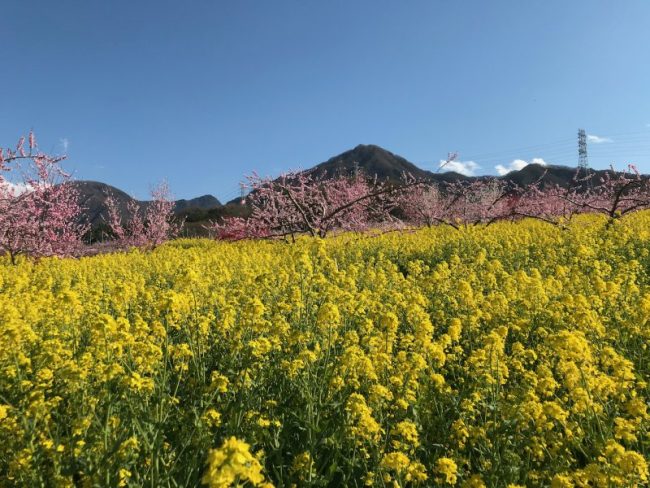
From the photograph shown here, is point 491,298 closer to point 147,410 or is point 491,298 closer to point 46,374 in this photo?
point 147,410

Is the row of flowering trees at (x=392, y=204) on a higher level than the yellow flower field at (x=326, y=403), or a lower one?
higher

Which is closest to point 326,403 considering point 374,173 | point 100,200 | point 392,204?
point 392,204

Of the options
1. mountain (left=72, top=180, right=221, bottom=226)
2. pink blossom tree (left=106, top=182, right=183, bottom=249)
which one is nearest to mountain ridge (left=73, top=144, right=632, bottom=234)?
mountain (left=72, top=180, right=221, bottom=226)

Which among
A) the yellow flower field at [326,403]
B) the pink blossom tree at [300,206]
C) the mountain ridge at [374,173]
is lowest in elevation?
the yellow flower field at [326,403]

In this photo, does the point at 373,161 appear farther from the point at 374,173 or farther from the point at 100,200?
the point at 100,200

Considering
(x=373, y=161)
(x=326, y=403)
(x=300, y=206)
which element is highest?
(x=373, y=161)

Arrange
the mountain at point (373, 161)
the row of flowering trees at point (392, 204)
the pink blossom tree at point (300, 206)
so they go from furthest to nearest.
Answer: the mountain at point (373, 161)
the row of flowering trees at point (392, 204)
the pink blossom tree at point (300, 206)

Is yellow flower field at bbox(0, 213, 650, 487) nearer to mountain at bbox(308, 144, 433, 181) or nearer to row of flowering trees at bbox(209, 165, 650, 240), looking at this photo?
row of flowering trees at bbox(209, 165, 650, 240)

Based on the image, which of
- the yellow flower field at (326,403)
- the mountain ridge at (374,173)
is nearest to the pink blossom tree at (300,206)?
the yellow flower field at (326,403)

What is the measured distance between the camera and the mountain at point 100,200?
20609 millimetres

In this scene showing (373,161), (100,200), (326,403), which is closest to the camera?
(326,403)

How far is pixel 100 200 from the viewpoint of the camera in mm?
50312

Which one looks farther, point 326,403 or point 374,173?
point 374,173

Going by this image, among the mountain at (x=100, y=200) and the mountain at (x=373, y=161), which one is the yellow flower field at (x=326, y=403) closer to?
the mountain at (x=100, y=200)
